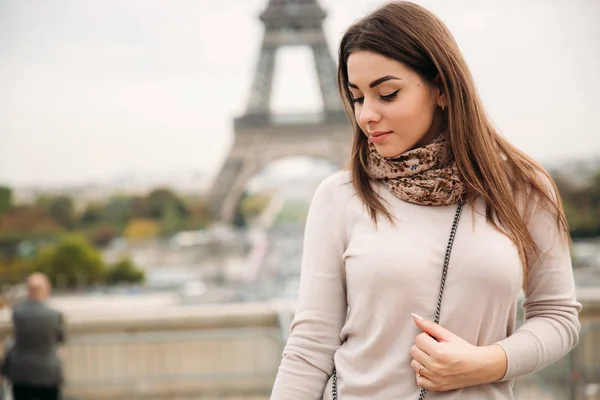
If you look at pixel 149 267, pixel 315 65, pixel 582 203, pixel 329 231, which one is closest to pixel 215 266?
pixel 149 267

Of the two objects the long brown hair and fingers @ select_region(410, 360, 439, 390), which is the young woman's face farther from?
fingers @ select_region(410, 360, 439, 390)

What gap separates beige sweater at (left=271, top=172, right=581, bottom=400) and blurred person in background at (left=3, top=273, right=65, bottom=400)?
94.4 inches

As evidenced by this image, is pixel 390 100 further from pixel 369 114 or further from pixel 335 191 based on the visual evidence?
pixel 335 191

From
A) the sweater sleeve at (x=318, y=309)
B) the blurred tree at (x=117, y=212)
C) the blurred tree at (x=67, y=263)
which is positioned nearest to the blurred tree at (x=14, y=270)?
the blurred tree at (x=67, y=263)

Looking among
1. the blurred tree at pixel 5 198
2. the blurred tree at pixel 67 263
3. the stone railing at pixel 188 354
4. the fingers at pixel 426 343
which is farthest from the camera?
the blurred tree at pixel 5 198

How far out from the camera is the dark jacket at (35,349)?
10.2 ft

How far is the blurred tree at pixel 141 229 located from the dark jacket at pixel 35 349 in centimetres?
2700

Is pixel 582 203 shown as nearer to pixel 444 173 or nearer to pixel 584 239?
pixel 584 239

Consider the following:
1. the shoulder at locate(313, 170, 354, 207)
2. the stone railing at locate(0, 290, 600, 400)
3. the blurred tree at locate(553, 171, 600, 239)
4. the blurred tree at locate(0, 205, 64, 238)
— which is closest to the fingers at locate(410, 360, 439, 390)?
the shoulder at locate(313, 170, 354, 207)

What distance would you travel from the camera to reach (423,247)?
917mm

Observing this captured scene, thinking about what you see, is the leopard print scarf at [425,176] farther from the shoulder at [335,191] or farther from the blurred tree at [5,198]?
the blurred tree at [5,198]

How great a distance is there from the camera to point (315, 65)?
61.4ft

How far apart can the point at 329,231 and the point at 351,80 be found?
0.19 meters

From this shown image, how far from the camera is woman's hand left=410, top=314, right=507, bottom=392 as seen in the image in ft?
2.90
